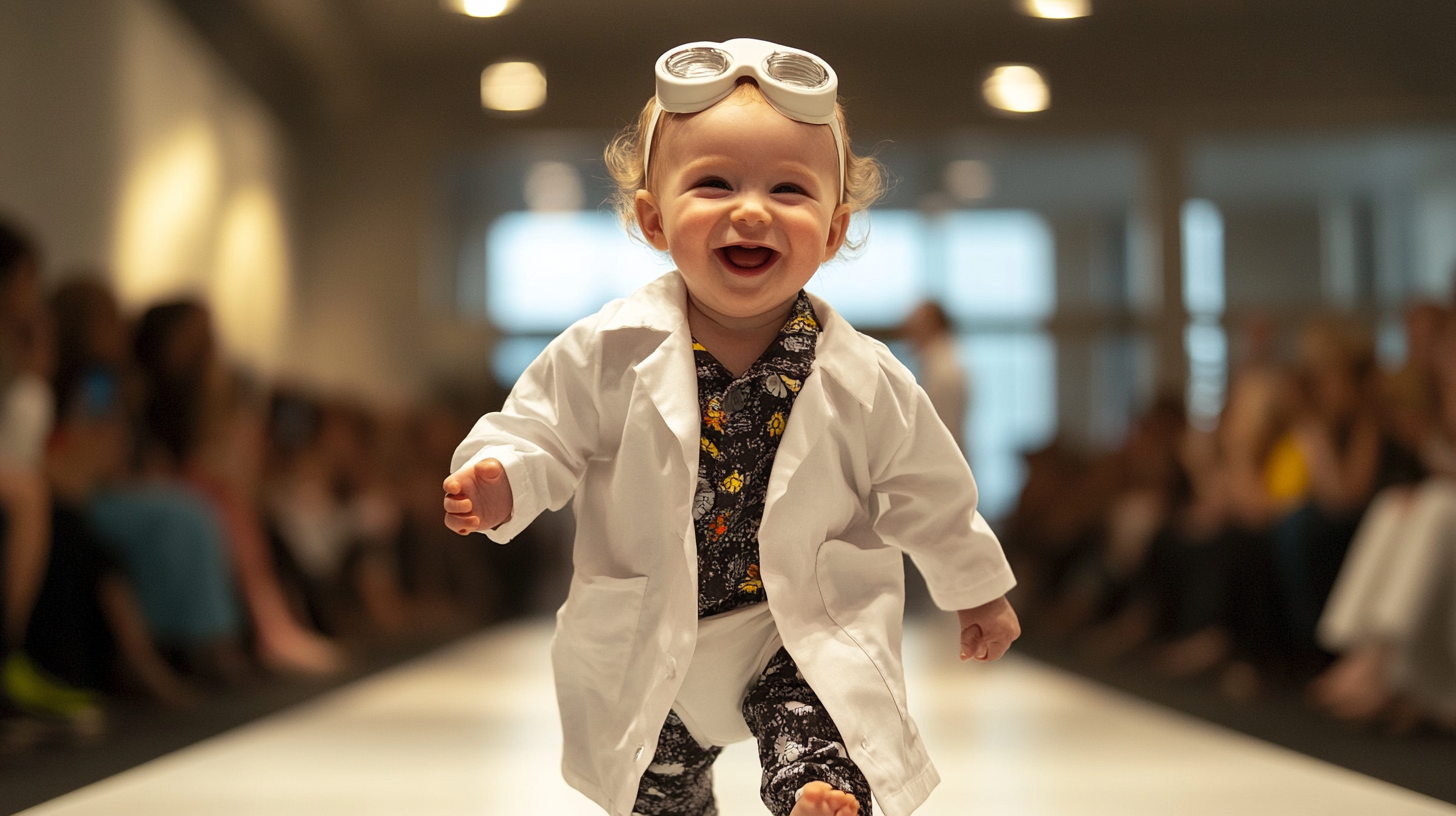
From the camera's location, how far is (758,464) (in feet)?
4.65

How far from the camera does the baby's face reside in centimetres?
135

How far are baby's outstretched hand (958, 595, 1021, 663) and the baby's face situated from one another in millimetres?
427

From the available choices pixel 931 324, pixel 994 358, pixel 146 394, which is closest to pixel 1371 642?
pixel 931 324

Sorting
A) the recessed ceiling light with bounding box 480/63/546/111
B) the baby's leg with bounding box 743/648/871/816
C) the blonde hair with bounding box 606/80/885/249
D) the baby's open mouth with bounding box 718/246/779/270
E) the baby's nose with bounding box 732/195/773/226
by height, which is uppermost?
the recessed ceiling light with bounding box 480/63/546/111

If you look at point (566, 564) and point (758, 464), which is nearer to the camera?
point (758, 464)

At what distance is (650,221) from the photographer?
1503 millimetres

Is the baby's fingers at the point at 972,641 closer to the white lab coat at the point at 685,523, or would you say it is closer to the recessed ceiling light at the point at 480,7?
the white lab coat at the point at 685,523

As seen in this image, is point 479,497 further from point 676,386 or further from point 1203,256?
point 1203,256

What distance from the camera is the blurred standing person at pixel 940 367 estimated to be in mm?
4535

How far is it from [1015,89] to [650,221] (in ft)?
19.8

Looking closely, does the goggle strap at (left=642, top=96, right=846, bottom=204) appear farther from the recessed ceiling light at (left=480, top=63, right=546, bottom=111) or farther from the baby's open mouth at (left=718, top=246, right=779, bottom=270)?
the recessed ceiling light at (left=480, top=63, right=546, bottom=111)

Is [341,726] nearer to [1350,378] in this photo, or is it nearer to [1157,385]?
[1350,378]

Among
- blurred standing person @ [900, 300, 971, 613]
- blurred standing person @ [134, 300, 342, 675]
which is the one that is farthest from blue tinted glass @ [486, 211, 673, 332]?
blurred standing person @ [134, 300, 342, 675]

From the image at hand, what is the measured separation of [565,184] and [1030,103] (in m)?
2.77
